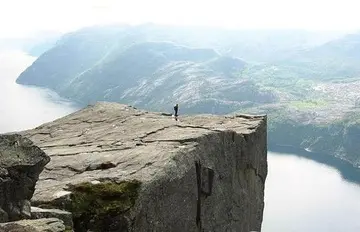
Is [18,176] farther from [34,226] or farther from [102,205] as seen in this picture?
[102,205]

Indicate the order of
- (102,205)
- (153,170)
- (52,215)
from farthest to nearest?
(153,170) → (102,205) → (52,215)

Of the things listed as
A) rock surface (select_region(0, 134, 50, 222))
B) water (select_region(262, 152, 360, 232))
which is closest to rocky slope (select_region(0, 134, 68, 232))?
rock surface (select_region(0, 134, 50, 222))

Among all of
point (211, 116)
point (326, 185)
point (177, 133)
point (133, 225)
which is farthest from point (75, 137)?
point (326, 185)

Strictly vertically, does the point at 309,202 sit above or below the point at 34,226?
below

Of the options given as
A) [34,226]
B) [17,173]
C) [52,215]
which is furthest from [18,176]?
[34,226]

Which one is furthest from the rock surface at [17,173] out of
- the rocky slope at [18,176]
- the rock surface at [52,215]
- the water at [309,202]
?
the water at [309,202]
